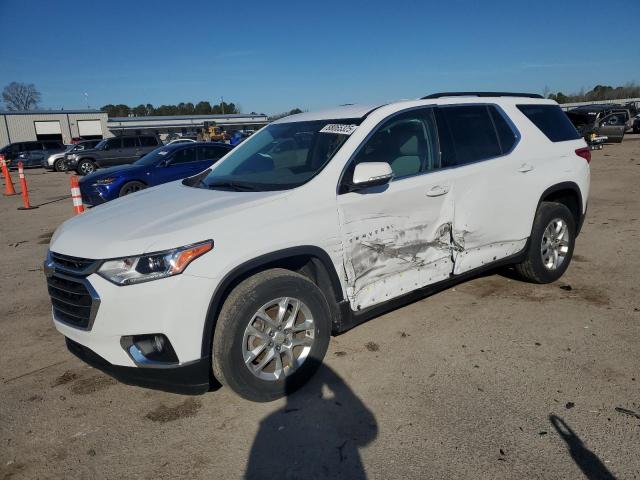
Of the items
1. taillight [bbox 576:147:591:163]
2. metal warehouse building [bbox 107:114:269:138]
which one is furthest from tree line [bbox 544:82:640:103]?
taillight [bbox 576:147:591:163]

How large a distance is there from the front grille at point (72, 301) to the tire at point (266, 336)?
74 cm

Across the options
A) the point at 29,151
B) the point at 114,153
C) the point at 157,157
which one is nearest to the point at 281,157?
the point at 157,157

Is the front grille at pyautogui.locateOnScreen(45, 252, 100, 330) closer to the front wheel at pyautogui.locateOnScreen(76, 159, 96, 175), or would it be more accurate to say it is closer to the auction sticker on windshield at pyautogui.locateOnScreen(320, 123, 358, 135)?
the auction sticker on windshield at pyautogui.locateOnScreen(320, 123, 358, 135)

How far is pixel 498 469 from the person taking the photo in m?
2.39

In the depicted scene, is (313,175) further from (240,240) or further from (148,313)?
(148,313)

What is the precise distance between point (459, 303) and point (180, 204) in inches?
110

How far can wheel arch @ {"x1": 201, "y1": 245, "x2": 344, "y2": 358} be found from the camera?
8.91 ft

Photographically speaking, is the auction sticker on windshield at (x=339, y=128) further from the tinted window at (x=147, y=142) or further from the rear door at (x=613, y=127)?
the rear door at (x=613, y=127)

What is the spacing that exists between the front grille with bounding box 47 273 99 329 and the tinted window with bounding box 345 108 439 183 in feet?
6.49

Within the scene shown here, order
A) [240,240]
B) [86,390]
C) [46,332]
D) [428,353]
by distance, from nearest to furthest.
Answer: [240,240] → [86,390] → [428,353] → [46,332]

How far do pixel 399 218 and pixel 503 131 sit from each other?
1.65 meters

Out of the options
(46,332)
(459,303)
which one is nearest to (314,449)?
(459,303)

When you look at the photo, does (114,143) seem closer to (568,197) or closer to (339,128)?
(339,128)

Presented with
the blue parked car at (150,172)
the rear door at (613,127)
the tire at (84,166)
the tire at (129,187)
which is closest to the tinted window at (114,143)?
the tire at (84,166)
